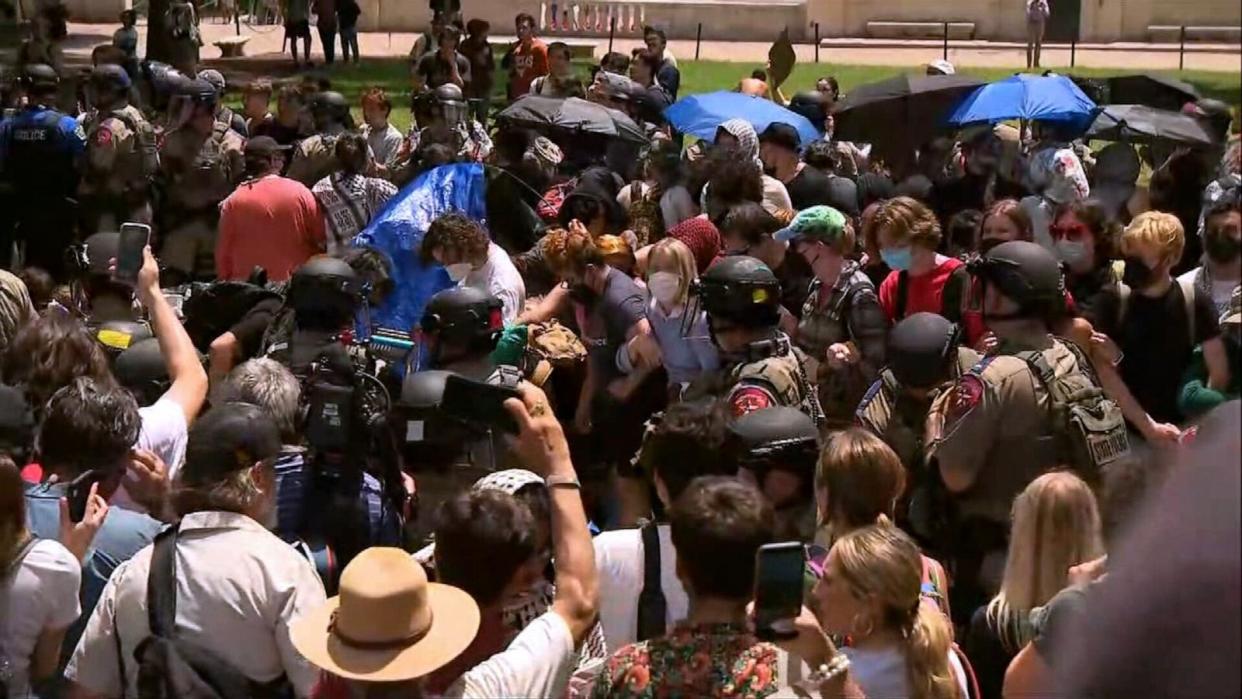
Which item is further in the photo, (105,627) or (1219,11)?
(105,627)

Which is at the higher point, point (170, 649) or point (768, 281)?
point (768, 281)

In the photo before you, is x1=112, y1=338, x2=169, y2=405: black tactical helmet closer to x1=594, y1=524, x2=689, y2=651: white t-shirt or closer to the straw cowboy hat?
x1=594, y1=524, x2=689, y2=651: white t-shirt

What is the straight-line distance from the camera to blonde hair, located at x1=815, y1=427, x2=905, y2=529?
427cm

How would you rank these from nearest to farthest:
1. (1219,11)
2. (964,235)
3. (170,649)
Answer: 1. (1219,11)
2. (170,649)
3. (964,235)

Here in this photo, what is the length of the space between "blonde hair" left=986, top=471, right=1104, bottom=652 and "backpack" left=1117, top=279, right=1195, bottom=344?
72.0 inches

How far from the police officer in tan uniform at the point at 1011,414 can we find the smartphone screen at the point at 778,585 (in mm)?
2066

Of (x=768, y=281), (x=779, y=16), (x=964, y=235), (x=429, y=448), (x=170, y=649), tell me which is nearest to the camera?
(x=170, y=649)

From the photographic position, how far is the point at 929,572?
14.0 feet

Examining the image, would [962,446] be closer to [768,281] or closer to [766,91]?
[768,281]

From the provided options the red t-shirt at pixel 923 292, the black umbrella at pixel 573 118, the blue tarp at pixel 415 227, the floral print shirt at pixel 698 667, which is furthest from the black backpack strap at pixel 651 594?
the black umbrella at pixel 573 118

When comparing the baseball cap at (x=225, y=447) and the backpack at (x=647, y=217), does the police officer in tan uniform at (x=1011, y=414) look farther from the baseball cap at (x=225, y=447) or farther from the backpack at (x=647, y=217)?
the backpack at (x=647, y=217)

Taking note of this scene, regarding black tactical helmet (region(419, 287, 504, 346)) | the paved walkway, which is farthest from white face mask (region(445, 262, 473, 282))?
the paved walkway

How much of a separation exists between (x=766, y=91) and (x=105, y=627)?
11.6 meters

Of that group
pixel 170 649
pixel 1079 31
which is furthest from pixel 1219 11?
pixel 1079 31
